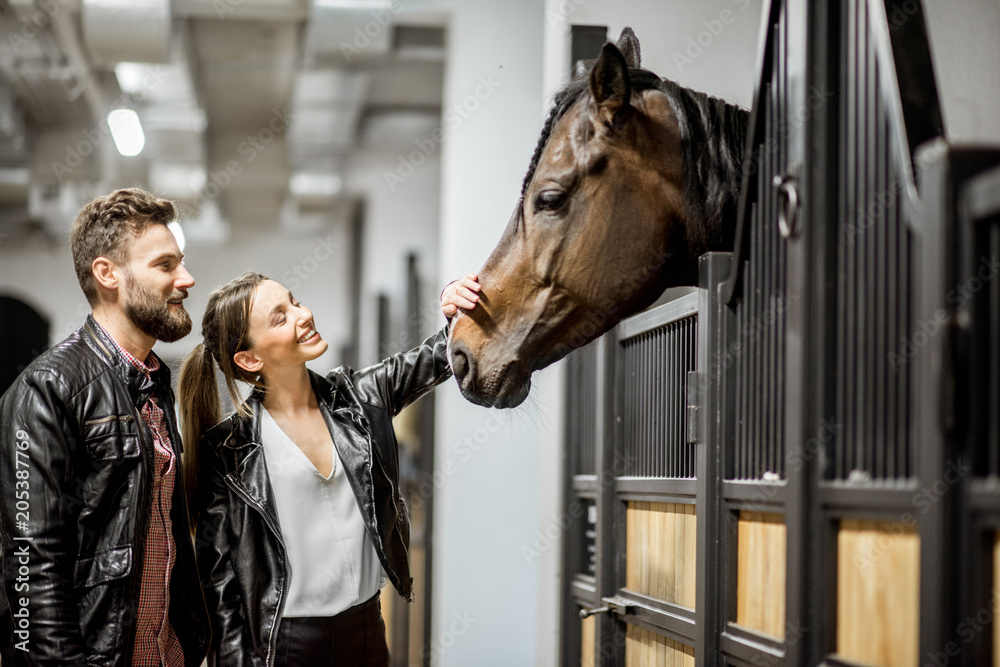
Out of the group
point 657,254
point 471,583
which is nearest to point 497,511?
point 471,583

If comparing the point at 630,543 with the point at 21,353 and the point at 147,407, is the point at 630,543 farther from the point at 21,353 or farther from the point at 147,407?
the point at 21,353

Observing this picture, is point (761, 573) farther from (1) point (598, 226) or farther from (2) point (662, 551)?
(1) point (598, 226)

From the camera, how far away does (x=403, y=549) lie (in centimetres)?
210

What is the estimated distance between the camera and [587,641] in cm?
292

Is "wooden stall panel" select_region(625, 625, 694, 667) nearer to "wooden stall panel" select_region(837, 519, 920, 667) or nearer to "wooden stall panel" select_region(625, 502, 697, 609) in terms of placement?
"wooden stall panel" select_region(625, 502, 697, 609)

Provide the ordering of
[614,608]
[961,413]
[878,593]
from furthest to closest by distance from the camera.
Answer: [614,608]
[878,593]
[961,413]

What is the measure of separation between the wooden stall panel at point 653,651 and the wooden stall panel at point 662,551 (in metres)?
0.09

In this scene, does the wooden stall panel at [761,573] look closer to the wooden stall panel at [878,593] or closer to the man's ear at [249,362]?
the wooden stall panel at [878,593]

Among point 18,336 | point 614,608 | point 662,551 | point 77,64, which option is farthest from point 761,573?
point 18,336

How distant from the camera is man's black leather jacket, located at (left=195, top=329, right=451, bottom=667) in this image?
6.36 ft

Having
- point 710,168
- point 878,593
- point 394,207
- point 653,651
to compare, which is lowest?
point 653,651

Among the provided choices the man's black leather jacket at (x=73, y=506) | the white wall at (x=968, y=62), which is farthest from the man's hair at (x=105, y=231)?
the white wall at (x=968, y=62)

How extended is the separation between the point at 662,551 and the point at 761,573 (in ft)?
1.85

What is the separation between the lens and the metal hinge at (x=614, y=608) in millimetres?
2309
